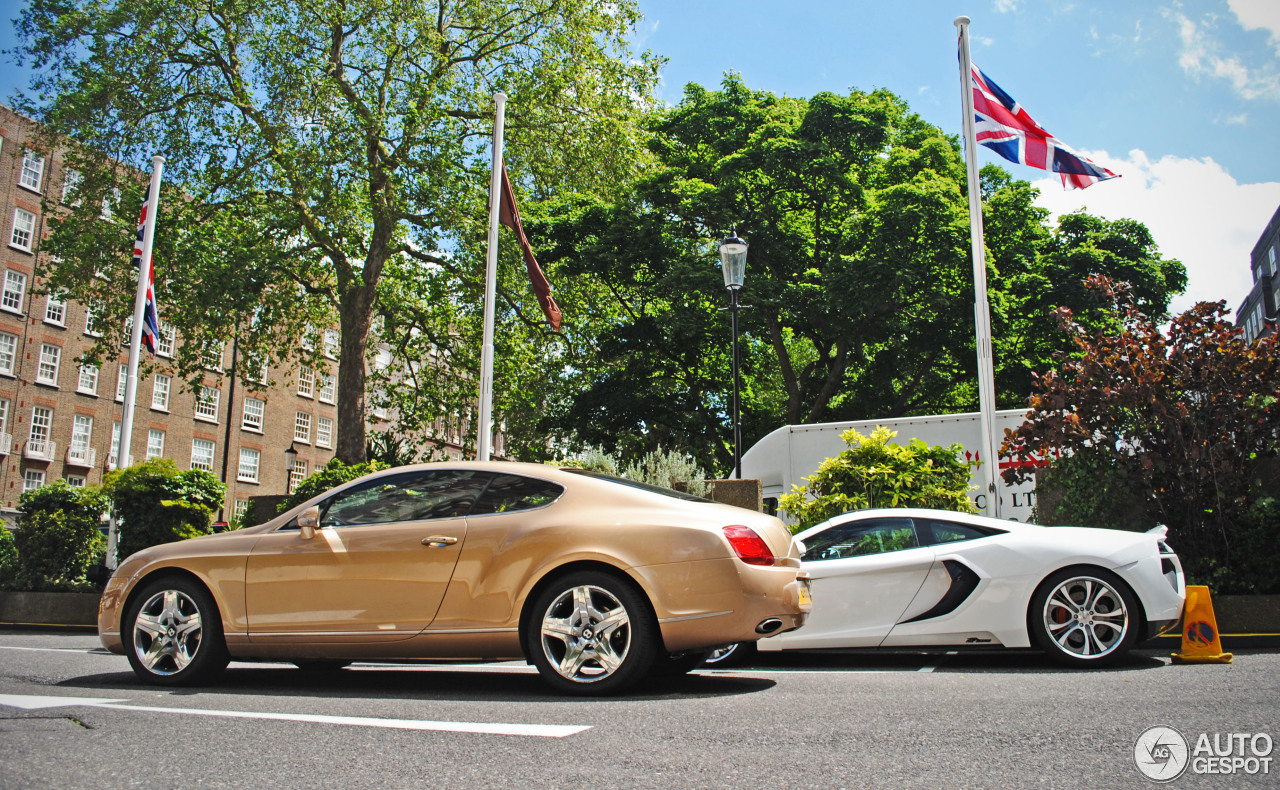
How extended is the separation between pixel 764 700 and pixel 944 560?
291 cm

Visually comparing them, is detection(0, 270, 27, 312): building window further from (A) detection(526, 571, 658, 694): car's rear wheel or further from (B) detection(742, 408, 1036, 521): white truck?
(A) detection(526, 571, 658, 694): car's rear wheel

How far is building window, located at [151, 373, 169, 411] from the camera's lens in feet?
154

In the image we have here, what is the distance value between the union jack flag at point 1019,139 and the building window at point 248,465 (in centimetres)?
4668

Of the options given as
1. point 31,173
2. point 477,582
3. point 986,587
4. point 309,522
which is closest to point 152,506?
point 309,522

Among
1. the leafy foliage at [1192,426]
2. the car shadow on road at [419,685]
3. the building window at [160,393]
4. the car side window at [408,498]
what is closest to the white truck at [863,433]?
the leafy foliage at [1192,426]

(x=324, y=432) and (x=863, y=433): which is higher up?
(x=324, y=432)

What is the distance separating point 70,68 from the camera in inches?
872

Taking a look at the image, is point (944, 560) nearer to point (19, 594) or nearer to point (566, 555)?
point (566, 555)

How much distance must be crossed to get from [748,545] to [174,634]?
3779mm

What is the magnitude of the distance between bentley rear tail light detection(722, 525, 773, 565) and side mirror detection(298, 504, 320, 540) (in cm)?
264

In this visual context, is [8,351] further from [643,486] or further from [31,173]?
[643,486]

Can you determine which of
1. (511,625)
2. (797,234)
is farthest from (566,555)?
(797,234)

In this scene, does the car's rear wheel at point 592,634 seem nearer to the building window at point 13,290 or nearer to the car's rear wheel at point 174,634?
the car's rear wheel at point 174,634

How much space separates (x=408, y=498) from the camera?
247 inches
